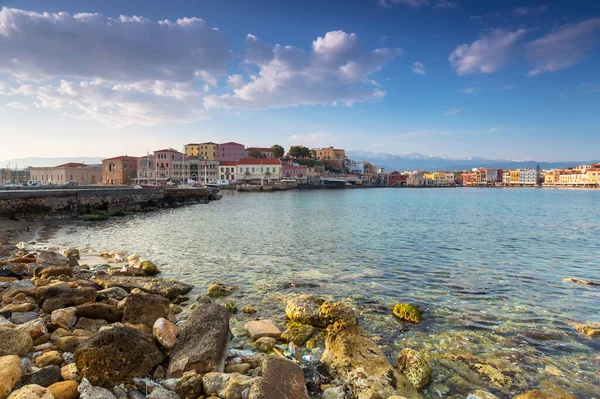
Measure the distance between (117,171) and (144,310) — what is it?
113 meters

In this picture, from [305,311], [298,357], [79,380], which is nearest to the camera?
[79,380]

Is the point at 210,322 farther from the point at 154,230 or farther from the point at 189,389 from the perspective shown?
the point at 154,230

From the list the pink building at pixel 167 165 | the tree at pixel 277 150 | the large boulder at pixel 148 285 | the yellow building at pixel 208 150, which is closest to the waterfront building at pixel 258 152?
the tree at pixel 277 150

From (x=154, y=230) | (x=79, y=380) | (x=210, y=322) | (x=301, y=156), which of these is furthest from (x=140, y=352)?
(x=301, y=156)

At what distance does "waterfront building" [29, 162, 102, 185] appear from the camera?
322 feet

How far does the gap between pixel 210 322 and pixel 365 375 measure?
3089 millimetres

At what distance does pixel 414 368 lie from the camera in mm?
6402

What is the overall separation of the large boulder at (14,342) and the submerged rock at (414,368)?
21.9ft

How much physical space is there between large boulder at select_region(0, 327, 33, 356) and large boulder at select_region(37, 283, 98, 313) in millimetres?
2428

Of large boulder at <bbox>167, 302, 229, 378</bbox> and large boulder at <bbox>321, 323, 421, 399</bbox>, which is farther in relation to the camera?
large boulder at <bbox>321, 323, 421, 399</bbox>

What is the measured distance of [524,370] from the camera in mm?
6910

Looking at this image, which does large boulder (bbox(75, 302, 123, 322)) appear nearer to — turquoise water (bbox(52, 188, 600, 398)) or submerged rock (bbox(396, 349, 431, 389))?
turquoise water (bbox(52, 188, 600, 398))

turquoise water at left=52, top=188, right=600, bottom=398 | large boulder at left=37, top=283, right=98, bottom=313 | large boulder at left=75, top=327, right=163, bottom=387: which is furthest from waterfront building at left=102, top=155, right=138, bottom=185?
large boulder at left=75, top=327, right=163, bottom=387

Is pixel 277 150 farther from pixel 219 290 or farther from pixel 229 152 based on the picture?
pixel 219 290
